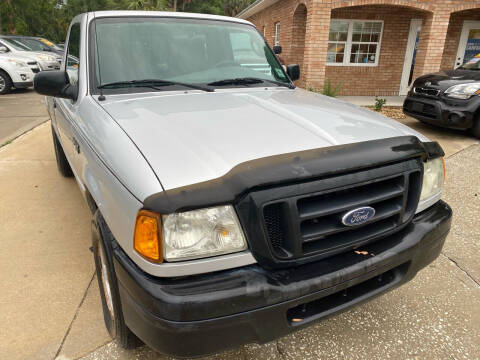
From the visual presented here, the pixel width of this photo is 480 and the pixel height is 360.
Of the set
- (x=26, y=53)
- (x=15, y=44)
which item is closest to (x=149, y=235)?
(x=26, y=53)

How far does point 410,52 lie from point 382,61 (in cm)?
97

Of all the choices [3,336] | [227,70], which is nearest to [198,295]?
[3,336]

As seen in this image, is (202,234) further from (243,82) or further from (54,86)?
(54,86)

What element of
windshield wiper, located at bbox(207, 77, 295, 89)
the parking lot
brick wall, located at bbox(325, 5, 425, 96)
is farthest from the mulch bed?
windshield wiper, located at bbox(207, 77, 295, 89)

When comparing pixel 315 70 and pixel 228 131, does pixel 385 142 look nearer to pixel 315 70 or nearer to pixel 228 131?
pixel 228 131

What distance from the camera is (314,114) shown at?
2068 millimetres

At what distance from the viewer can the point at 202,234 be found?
4.50 ft

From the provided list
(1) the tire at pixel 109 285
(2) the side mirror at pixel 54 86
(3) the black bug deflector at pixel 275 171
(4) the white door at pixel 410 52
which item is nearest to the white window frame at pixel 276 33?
(4) the white door at pixel 410 52

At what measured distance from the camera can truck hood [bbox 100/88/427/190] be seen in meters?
1.48

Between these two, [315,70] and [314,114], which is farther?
[315,70]

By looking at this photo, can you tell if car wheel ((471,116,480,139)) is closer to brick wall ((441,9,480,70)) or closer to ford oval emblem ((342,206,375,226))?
ford oval emblem ((342,206,375,226))

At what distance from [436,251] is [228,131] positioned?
1.30 m

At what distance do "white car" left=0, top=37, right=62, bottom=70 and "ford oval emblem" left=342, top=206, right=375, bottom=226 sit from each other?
42.1 ft

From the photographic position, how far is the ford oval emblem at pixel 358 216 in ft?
4.96
